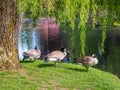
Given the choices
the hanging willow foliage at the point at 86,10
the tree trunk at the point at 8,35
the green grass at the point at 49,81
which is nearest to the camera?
the hanging willow foliage at the point at 86,10

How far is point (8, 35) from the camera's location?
13.5 meters

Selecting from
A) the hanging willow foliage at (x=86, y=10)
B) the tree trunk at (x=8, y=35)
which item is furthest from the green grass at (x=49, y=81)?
the hanging willow foliage at (x=86, y=10)

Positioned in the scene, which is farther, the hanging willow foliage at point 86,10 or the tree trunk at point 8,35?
the tree trunk at point 8,35

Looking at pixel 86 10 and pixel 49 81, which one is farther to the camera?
pixel 49 81

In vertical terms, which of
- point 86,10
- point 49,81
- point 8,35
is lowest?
point 49,81

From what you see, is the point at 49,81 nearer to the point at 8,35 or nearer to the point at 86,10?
the point at 8,35

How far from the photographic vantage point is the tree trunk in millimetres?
13328

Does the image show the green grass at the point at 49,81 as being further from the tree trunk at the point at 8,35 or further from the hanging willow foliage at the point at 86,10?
the hanging willow foliage at the point at 86,10

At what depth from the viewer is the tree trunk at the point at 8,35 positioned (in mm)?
13328

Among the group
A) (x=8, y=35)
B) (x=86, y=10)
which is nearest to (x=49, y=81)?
(x=8, y=35)

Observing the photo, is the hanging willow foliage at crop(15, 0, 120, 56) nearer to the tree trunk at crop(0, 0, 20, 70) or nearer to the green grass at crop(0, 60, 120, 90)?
the green grass at crop(0, 60, 120, 90)

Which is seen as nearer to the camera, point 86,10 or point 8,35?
point 86,10

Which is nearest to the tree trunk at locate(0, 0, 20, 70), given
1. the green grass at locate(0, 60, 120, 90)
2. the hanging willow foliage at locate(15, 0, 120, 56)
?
the green grass at locate(0, 60, 120, 90)

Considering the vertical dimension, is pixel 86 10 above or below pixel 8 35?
above
